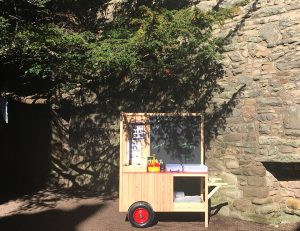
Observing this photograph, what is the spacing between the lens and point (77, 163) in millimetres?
8852

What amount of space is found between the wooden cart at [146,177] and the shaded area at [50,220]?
0.98 meters

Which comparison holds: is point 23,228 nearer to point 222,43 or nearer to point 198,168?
point 198,168

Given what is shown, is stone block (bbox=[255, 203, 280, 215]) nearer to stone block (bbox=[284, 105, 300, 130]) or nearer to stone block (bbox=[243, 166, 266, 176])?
stone block (bbox=[243, 166, 266, 176])

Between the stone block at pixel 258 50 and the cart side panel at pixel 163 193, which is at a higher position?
the stone block at pixel 258 50

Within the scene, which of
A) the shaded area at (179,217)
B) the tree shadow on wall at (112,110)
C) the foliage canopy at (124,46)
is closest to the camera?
the foliage canopy at (124,46)

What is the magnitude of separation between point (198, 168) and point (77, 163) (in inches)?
142

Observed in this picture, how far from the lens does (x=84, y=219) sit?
657 cm

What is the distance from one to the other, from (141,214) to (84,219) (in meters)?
1.16

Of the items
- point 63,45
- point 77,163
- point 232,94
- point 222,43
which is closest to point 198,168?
point 232,94

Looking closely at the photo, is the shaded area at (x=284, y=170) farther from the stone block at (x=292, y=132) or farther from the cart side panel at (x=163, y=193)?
the cart side panel at (x=163, y=193)

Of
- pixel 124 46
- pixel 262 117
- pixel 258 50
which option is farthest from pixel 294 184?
pixel 124 46

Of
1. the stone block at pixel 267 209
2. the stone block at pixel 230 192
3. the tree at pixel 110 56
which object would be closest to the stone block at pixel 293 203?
the stone block at pixel 267 209

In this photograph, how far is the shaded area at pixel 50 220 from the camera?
6103 millimetres

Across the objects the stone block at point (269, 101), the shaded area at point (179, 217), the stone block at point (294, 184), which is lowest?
the shaded area at point (179, 217)
